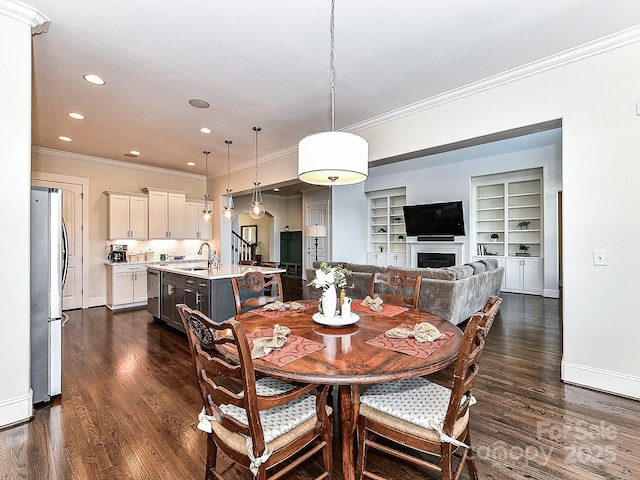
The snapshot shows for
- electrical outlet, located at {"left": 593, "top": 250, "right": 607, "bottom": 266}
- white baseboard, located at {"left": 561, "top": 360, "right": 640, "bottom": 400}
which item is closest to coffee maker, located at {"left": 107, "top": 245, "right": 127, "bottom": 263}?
white baseboard, located at {"left": 561, "top": 360, "right": 640, "bottom": 400}

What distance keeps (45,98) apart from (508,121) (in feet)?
16.4

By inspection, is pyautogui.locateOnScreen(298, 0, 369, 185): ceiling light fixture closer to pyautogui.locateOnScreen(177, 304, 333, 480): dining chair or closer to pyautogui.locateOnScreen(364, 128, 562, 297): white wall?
pyautogui.locateOnScreen(177, 304, 333, 480): dining chair

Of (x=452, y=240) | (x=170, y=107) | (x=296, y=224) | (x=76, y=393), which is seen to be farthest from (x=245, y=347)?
(x=296, y=224)

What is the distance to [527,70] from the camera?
287cm

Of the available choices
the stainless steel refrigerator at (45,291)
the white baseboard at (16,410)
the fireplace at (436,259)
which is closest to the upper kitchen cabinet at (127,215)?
the stainless steel refrigerator at (45,291)

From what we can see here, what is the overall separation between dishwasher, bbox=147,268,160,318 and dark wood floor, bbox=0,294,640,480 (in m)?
1.26

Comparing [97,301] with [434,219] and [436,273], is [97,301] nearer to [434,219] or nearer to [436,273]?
[436,273]

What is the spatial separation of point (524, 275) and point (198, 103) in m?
7.41

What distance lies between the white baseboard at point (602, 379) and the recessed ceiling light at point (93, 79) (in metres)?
5.17

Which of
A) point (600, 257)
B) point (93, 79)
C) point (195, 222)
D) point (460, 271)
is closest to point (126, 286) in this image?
point (195, 222)

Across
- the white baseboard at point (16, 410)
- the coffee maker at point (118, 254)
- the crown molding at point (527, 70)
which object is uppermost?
the crown molding at point (527, 70)

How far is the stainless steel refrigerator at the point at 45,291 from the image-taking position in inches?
95.7

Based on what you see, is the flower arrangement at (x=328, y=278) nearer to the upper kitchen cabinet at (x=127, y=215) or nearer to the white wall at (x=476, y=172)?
the upper kitchen cabinet at (x=127, y=215)

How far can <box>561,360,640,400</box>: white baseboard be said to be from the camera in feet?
8.08
